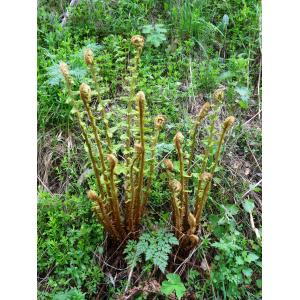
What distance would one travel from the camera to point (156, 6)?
2812 mm

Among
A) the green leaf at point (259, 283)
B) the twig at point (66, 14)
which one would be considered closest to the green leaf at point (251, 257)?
the green leaf at point (259, 283)

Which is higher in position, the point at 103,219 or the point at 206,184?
the point at 206,184

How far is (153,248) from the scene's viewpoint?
2061mm

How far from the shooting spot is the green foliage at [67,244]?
213 cm

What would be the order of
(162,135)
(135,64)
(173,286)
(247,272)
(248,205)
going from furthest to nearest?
(162,135)
(248,205)
(247,272)
(173,286)
(135,64)

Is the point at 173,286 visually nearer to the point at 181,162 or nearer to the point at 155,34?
A: the point at 181,162

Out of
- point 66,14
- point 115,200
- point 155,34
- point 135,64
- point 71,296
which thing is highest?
point 66,14

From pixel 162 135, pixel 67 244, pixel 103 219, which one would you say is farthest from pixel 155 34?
pixel 67 244

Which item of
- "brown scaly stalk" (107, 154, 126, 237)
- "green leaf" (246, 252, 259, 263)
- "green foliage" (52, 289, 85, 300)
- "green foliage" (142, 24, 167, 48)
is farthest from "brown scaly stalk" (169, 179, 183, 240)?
"green foliage" (142, 24, 167, 48)

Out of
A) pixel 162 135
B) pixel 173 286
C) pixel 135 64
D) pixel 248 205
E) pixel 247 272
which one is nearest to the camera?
pixel 135 64

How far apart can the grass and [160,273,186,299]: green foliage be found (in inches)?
1.7

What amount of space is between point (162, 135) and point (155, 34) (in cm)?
69
